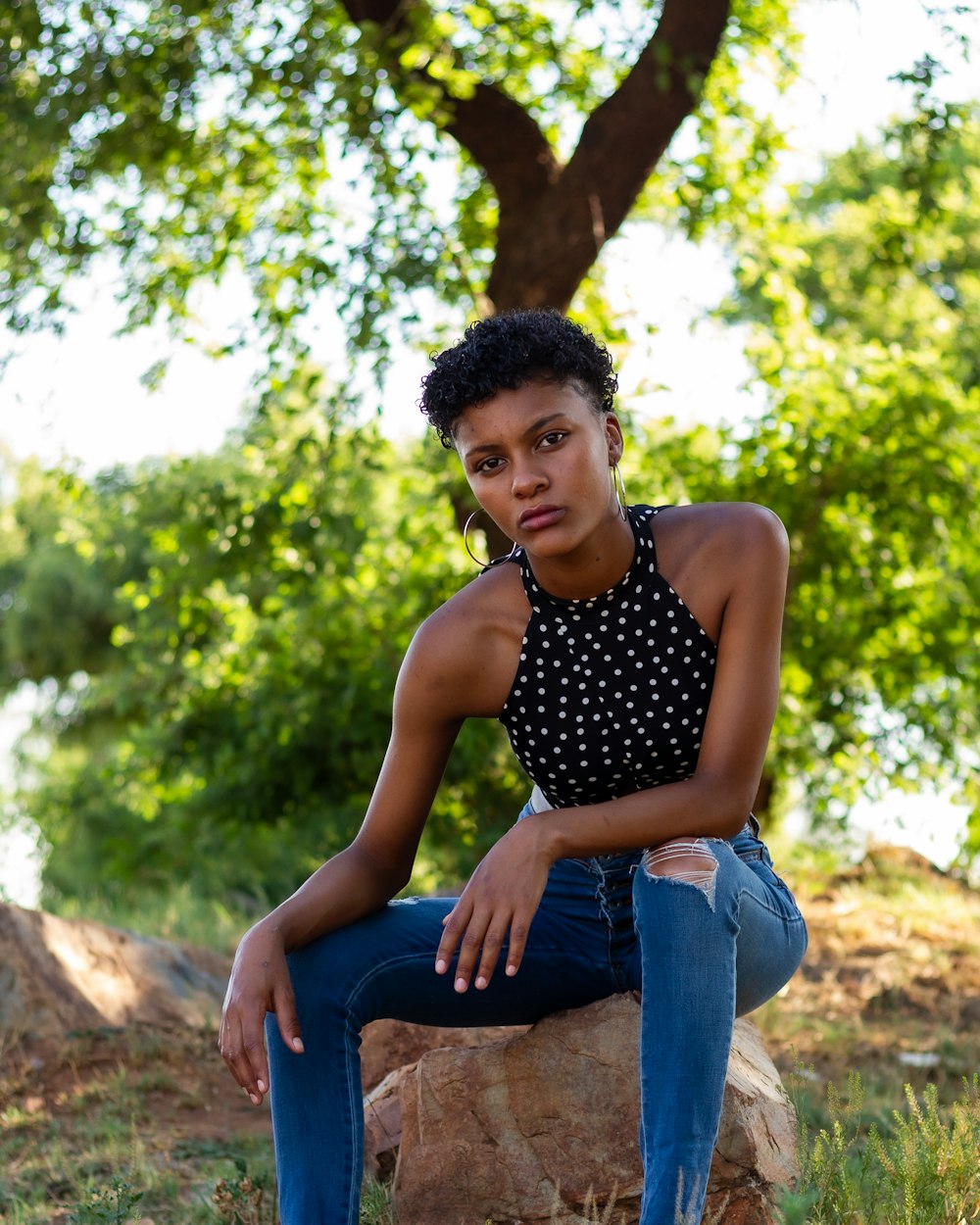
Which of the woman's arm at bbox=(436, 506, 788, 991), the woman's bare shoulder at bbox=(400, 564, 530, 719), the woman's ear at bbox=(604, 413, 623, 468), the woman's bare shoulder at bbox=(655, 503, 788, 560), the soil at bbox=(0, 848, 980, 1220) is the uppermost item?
the woman's ear at bbox=(604, 413, 623, 468)

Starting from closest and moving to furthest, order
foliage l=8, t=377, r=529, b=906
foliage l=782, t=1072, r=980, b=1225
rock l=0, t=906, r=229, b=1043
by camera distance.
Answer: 1. foliage l=782, t=1072, r=980, b=1225
2. rock l=0, t=906, r=229, b=1043
3. foliage l=8, t=377, r=529, b=906

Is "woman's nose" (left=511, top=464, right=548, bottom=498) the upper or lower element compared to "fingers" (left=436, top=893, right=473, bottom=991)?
upper

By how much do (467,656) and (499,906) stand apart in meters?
0.56

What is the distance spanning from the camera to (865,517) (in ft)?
→ 25.0

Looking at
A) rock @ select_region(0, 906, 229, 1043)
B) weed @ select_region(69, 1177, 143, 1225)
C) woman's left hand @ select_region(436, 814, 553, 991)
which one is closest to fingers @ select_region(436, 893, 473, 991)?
woman's left hand @ select_region(436, 814, 553, 991)

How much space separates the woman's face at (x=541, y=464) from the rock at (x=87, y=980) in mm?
2878

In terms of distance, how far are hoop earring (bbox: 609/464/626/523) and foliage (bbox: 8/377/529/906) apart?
4102 millimetres

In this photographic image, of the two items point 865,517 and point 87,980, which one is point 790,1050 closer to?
point 87,980

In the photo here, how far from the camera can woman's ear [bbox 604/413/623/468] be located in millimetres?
2775

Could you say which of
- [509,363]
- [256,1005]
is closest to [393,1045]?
[256,1005]

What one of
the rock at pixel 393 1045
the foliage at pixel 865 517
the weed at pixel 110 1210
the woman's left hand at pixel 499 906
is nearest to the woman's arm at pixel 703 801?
the woman's left hand at pixel 499 906

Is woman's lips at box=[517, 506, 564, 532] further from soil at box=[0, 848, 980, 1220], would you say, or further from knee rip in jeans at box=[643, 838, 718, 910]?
soil at box=[0, 848, 980, 1220]

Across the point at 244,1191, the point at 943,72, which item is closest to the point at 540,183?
the point at 943,72

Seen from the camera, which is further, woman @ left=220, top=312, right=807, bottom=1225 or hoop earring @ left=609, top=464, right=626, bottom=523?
hoop earring @ left=609, top=464, right=626, bottom=523
